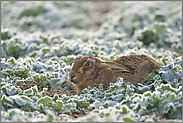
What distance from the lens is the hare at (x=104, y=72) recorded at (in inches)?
A: 167

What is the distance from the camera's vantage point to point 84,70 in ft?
14.1

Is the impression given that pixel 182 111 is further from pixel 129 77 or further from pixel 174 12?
pixel 174 12

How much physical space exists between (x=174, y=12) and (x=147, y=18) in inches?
71.4

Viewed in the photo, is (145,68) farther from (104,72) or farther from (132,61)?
(104,72)

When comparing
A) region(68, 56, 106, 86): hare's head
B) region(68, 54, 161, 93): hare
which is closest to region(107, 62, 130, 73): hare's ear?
region(68, 54, 161, 93): hare

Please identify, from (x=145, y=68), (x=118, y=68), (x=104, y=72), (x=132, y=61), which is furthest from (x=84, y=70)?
(x=145, y=68)

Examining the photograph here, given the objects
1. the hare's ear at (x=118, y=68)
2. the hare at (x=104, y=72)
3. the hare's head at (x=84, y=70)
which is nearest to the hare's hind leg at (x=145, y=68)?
the hare at (x=104, y=72)

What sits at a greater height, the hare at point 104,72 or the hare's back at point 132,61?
the hare's back at point 132,61

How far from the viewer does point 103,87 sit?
429cm

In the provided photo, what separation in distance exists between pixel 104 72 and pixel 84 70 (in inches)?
15.1

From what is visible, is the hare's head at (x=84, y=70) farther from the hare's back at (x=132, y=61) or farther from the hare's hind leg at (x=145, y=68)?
the hare's hind leg at (x=145, y=68)

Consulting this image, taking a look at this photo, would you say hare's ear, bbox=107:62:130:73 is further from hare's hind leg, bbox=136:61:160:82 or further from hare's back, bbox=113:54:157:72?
hare's hind leg, bbox=136:61:160:82

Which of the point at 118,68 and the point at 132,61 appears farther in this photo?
the point at 132,61

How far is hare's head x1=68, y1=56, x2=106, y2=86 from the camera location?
4272mm
